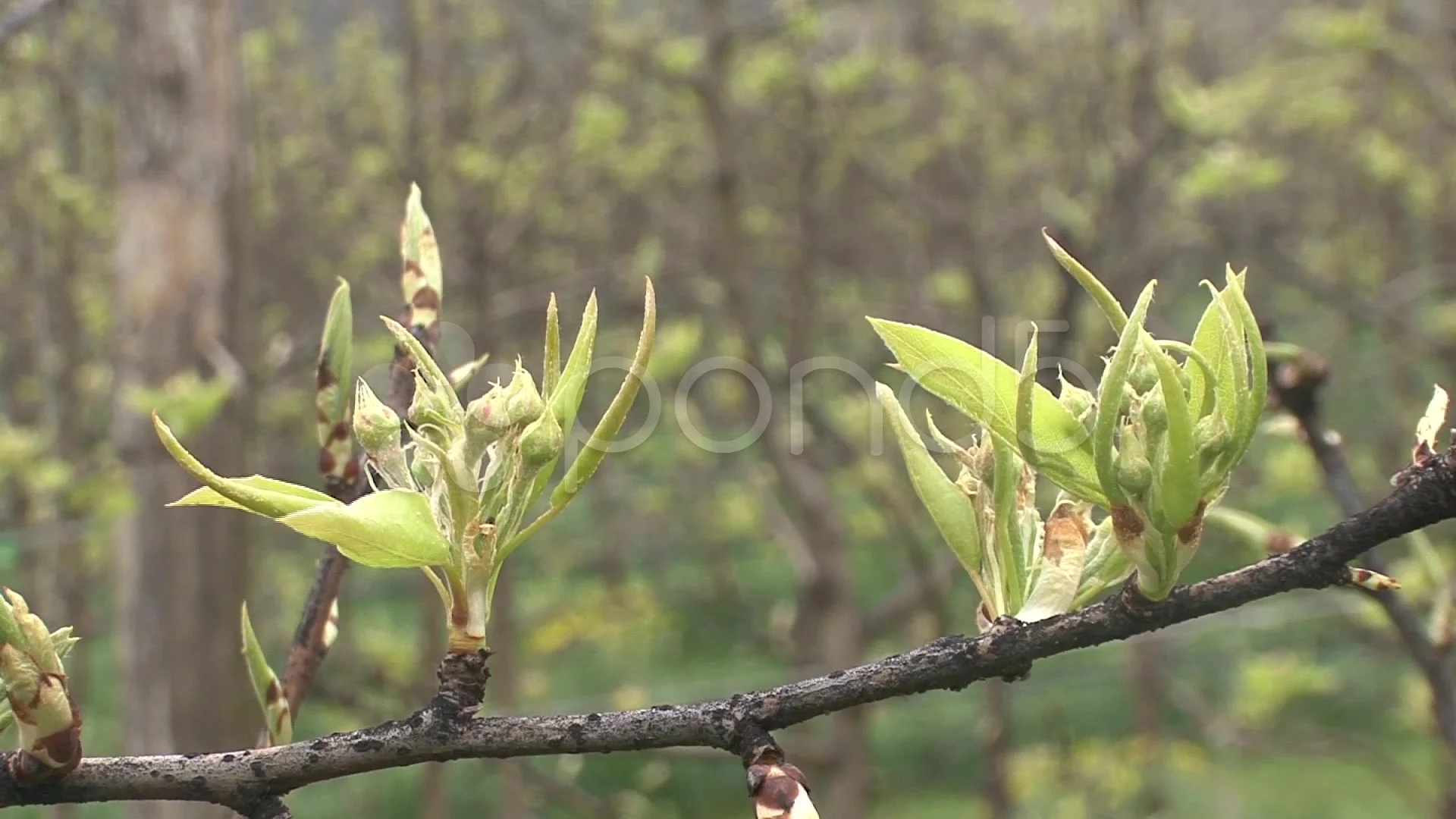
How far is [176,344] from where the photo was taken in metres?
1.92

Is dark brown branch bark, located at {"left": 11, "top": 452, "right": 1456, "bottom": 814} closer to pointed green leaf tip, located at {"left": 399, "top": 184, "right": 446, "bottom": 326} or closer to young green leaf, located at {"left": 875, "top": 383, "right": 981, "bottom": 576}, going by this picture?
young green leaf, located at {"left": 875, "top": 383, "right": 981, "bottom": 576}

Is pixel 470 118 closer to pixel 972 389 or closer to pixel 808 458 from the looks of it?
pixel 808 458

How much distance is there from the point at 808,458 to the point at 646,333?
10.1 ft

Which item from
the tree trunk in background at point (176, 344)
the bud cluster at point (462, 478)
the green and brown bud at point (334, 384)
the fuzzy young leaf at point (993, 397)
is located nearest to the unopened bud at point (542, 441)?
the bud cluster at point (462, 478)

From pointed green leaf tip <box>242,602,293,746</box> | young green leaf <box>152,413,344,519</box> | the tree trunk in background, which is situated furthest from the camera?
the tree trunk in background

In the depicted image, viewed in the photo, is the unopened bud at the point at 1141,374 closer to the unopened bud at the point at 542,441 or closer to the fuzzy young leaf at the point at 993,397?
the fuzzy young leaf at the point at 993,397

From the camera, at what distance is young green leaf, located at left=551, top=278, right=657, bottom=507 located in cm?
39

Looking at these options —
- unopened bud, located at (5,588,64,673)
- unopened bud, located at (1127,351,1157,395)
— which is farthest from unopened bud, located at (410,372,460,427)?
unopened bud, located at (1127,351,1157,395)

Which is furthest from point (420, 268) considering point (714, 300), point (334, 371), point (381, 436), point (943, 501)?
point (714, 300)

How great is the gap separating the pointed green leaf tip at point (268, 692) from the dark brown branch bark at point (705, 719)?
4.2 inches

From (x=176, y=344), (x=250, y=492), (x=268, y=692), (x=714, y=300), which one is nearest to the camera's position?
(x=250, y=492)

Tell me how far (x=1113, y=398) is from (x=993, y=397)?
43 millimetres

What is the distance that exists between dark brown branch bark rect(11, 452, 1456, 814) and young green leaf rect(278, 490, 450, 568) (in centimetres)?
6

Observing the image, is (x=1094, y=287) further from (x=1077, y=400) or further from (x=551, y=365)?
(x=551, y=365)
